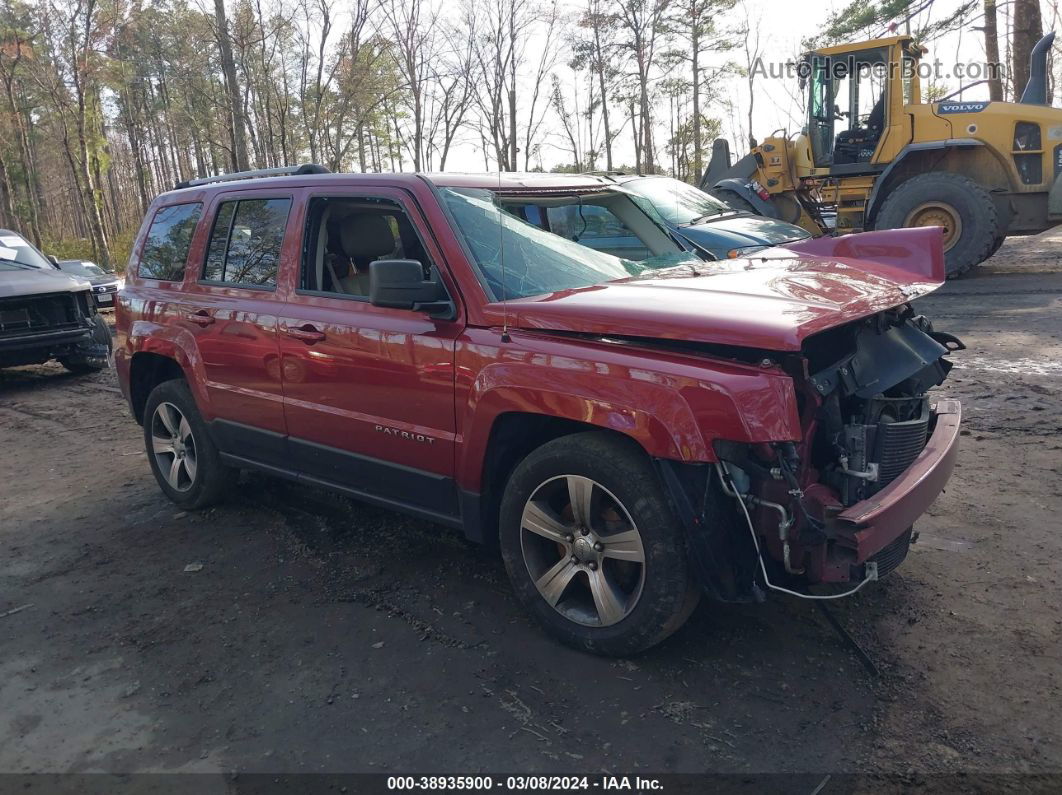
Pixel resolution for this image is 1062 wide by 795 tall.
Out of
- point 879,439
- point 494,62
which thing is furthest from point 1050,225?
point 494,62

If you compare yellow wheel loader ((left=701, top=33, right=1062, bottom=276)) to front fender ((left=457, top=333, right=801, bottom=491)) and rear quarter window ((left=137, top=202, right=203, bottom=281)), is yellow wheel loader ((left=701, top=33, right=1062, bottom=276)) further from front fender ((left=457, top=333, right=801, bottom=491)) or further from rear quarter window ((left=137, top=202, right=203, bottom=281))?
front fender ((left=457, top=333, right=801, bottom=491))

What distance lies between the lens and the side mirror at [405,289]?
3.34 m

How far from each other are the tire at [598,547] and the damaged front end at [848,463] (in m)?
0.26

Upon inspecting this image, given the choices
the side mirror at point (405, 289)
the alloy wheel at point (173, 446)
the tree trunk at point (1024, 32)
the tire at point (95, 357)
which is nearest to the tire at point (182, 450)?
the alloy wheel at point (173, 446)

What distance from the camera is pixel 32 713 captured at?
307 centimetres

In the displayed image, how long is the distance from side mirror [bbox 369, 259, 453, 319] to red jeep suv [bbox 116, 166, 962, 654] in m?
0.01

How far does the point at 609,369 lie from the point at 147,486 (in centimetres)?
418

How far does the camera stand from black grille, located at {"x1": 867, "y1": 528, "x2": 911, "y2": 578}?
3105mm

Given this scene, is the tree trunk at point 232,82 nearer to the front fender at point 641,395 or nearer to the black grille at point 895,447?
the front fender at point 641,395

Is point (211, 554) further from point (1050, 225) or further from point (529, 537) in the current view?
point (1050, 225)

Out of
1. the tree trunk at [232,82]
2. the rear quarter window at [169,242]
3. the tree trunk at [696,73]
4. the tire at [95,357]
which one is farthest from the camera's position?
the tree trunk at [696,73]

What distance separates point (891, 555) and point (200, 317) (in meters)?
3.79

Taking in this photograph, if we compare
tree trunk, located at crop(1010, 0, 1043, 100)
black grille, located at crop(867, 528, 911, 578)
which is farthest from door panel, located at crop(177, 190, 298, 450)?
tree trunk, located at crop(1010, 0, 1043, 100)

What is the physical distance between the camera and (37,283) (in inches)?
373
